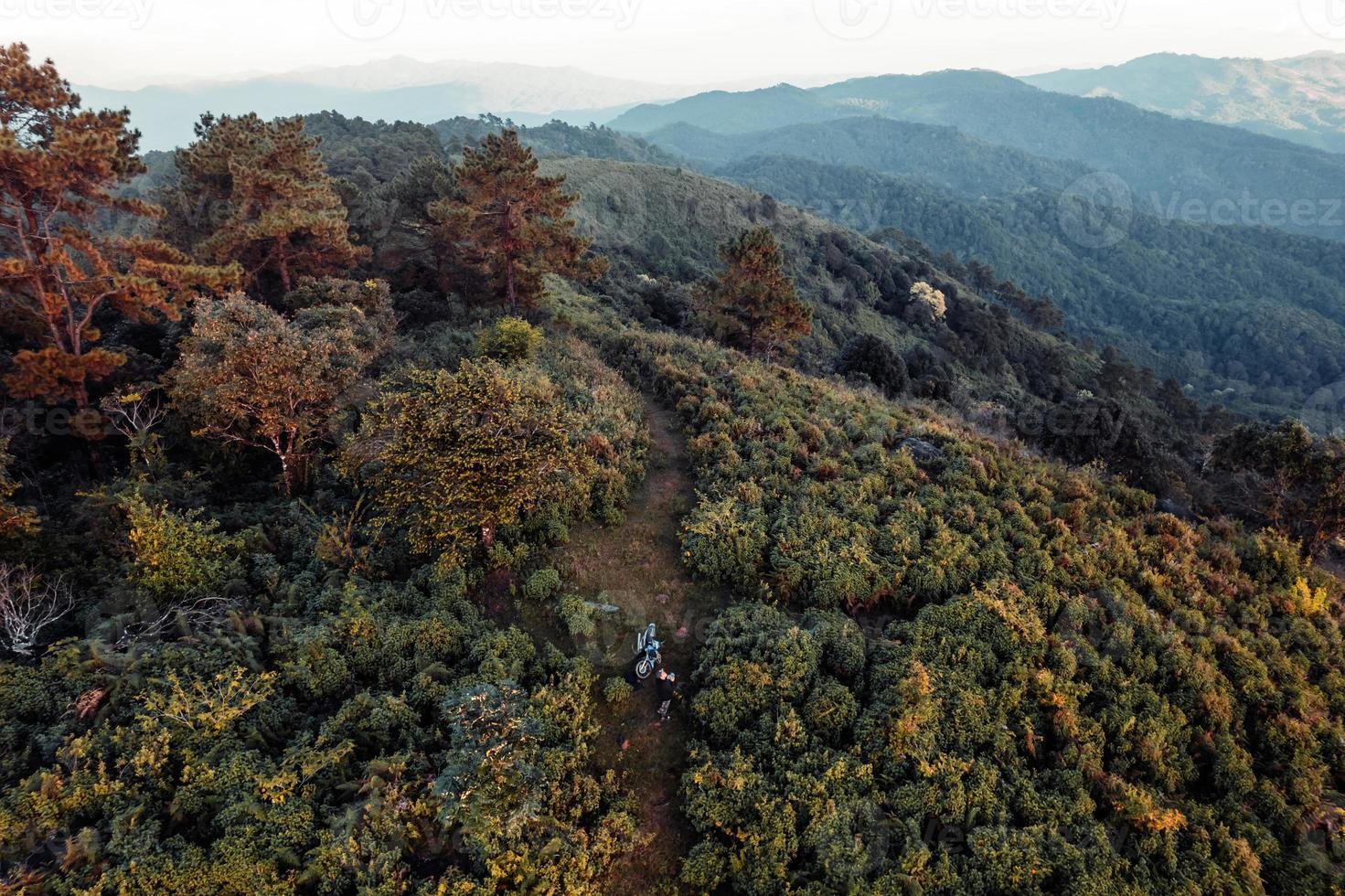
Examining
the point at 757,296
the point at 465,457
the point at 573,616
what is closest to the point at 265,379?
the point at 465,457

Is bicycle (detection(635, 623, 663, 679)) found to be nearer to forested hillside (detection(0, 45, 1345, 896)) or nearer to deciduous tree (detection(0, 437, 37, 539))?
forested hillside (detection(0, 45, 1345, 896))

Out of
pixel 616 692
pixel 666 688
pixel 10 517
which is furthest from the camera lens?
pixel 10 517

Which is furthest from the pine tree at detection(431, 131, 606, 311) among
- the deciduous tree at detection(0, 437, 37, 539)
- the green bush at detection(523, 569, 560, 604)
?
the green bush at detection(523, 569, 560, 604)

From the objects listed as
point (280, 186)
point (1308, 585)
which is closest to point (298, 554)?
point (280, 186)

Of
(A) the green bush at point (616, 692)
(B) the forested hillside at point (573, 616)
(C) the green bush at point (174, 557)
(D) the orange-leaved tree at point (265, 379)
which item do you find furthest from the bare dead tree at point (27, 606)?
(A) the green bush at point (616, 692)

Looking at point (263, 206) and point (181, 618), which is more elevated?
point (263, 206)

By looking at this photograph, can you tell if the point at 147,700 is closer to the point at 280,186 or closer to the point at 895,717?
the point at 895,717

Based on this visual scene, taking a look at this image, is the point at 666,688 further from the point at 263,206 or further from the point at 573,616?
the point at 263,206
